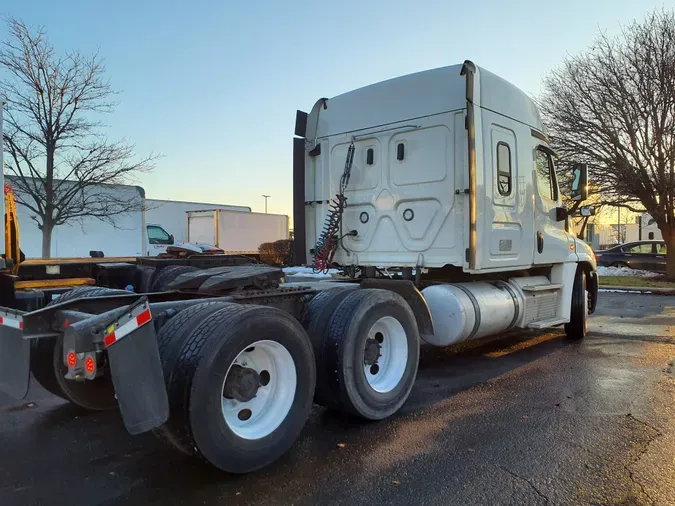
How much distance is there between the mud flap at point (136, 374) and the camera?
283 cm

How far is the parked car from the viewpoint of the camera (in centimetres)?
2081

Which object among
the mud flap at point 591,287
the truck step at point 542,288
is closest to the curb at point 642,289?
the mud flap at point 591,287

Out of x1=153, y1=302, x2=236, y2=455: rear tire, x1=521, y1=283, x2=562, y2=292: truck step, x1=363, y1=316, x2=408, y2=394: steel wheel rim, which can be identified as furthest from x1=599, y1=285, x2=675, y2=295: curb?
x1=153, y1=302, x2=236, y2=455: rear tire

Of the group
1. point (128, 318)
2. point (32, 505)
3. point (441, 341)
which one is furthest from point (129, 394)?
point (441, 341)

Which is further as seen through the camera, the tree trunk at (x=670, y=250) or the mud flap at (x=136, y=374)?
the tree trunk at (x=670, y=250)

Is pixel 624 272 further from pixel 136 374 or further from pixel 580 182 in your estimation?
pixel 136 374

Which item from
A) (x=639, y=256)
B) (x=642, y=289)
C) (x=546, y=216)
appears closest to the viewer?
(x=546, y=216)

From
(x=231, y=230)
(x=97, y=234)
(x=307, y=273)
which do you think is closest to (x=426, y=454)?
(x=307, y=273)

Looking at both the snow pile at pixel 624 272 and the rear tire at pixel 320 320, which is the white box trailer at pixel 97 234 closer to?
the rear tire at pixel 320 320

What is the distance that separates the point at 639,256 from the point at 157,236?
20.1m

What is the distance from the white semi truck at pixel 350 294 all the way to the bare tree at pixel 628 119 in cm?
1142

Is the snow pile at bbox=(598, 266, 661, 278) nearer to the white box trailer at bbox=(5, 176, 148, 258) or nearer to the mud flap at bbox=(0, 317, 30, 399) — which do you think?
the white box trailer at bbox=(5, 176, 148, 258)

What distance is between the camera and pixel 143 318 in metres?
2.98

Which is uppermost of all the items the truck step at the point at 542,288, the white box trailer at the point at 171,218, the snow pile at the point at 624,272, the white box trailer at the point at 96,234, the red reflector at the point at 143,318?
the white box trailer at the point at 171,218
